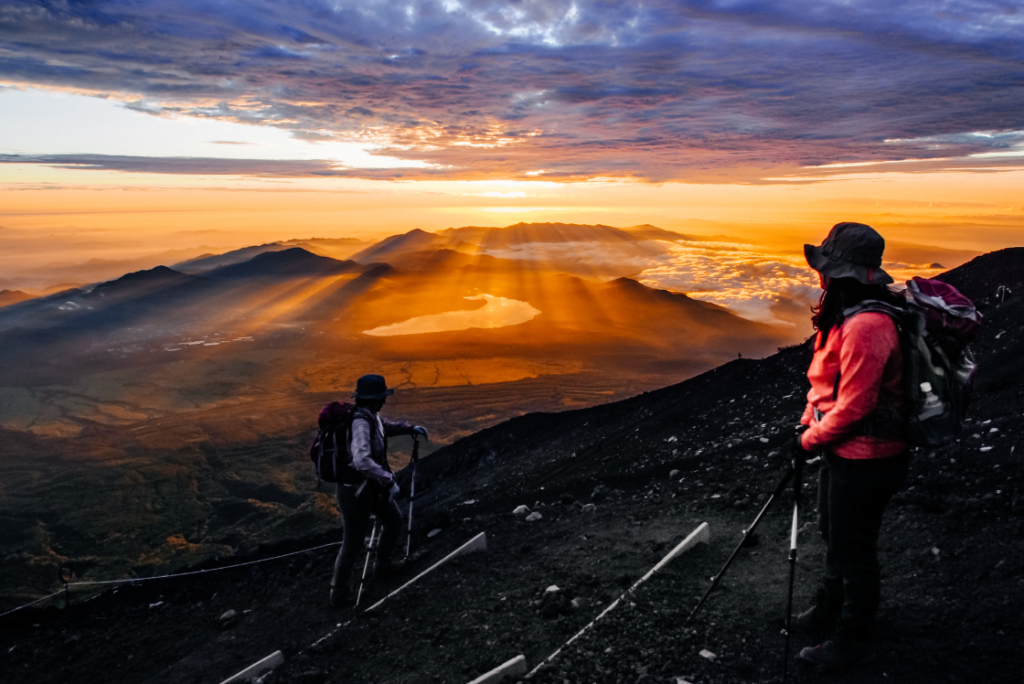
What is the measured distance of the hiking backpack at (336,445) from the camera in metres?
5.59

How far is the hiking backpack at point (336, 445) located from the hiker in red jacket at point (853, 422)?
12.9 ft

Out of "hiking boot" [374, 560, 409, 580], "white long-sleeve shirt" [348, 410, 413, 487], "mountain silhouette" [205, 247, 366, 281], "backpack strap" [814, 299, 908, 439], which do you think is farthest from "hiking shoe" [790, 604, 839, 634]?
"mountain silhouette" [205, 247, 366, 281]

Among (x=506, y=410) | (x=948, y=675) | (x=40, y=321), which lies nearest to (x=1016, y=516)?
(x=948, y=675)

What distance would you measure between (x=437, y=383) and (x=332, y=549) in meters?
56.0

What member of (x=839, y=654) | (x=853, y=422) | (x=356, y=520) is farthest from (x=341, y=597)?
(x=853, y=422)

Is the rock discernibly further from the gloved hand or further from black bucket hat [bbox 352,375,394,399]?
black bucket hat [bbox 352,375,394,399]

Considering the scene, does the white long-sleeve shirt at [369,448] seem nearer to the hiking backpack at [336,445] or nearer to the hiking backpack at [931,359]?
the hiking backpack at [336,445]

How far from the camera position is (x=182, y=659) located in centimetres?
621

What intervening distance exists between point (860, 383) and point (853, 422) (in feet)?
0.61

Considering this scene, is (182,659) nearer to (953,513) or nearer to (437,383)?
(953,513)

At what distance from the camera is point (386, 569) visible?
6277 millimetres

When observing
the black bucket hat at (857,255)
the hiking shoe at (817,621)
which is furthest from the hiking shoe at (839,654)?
the black bucket hat at (857,255)

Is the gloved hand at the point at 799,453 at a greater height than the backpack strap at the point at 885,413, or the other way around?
the backpack strap at the point at 885,413

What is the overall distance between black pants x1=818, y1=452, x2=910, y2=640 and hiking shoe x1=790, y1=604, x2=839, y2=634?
193mm
